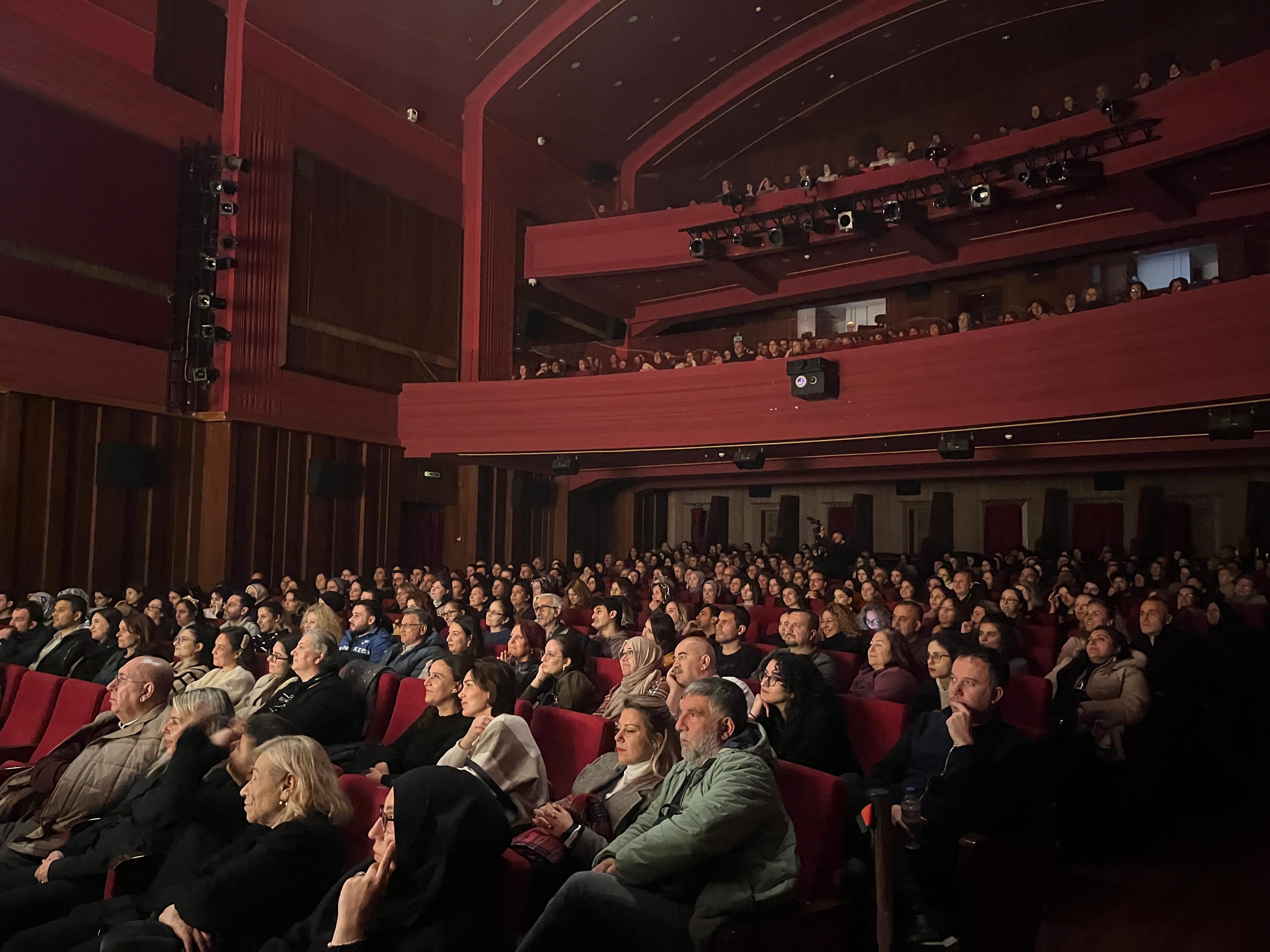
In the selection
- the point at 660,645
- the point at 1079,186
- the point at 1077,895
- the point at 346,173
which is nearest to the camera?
the point at 1077,895

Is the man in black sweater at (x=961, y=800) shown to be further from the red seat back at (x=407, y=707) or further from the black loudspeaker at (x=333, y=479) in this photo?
the black loudspeaker at (x=333, y=479)

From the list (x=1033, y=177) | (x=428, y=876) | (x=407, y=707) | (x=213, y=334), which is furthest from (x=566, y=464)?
(x=428, y=876)

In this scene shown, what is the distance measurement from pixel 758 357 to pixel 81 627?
6353 millimetres

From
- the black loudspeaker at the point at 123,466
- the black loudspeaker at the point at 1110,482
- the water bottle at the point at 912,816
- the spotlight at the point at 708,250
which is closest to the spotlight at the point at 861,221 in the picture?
the spotlight at the point at 708,250

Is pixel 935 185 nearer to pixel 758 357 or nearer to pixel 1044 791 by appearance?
pixel 758 357

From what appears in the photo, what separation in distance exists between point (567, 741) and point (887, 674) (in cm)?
134

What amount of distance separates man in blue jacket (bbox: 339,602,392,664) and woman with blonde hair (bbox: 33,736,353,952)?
218 cm

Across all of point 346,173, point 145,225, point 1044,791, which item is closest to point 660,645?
point 1044,791

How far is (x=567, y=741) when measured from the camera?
2795mm

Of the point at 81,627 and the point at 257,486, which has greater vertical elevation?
the point at 257,486

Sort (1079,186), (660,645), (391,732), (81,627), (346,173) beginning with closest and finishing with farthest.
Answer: (391,732), (660,645), (81,627), (1079,186), (346,173)

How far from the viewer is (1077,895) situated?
2.96m

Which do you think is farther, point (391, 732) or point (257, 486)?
point (257, 486)

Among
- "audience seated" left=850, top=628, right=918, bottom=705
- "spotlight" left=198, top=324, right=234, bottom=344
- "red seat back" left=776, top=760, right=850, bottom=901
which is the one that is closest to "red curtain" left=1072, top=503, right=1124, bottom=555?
"audience seated" left=850, top=628, right=918, bottom=705
